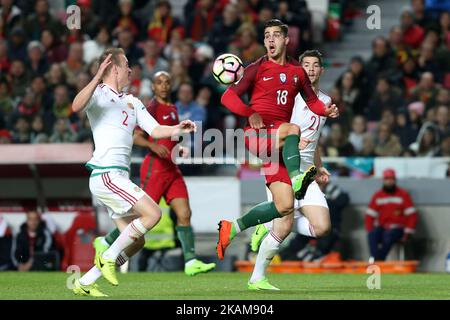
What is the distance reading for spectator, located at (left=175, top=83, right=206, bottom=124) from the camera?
61.7 feet

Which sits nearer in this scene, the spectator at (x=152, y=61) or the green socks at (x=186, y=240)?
the green socks at (x=186, y=240)

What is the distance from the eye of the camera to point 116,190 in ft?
34.7

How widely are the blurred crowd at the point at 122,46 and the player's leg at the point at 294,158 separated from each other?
24.9 feet

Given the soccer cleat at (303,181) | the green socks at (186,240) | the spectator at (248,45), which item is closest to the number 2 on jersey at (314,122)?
the soccer cleat at (303,181)

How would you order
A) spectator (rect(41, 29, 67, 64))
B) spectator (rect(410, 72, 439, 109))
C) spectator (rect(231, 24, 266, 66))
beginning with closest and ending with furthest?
1. spectator (rect(410, 72, 439, 109))
2. spectator (rect(231, 24, 266, 66))
3. spectator (rect(41, 29, 67, 64))

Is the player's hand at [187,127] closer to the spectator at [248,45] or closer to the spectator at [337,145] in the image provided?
the spectator at [337,145]

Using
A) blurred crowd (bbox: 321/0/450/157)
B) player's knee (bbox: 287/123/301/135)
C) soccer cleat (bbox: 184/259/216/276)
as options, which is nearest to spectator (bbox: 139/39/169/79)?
blurred crowd (bbox: 321/0/450/157)

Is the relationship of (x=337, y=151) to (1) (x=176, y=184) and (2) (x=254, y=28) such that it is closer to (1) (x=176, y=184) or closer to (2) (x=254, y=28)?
(2) (x=254, y=28)

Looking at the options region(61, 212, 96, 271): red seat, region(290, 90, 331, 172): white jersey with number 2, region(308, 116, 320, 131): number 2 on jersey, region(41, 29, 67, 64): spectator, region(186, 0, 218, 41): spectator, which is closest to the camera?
region(290, 90, 331, 172): white jersey with number 2

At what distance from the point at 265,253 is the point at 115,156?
185 centimetres

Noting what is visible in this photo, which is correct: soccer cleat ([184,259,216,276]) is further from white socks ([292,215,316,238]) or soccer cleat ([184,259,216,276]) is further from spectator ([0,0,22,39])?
spectator ([0,0,22,39])

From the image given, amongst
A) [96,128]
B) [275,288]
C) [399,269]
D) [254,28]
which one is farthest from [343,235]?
[96,128]

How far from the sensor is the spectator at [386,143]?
1857cm

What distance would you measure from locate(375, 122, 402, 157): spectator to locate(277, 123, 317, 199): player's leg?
767 cm
